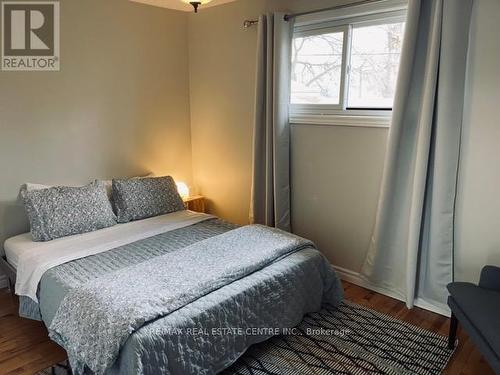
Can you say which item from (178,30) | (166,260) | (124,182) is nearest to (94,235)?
(124,182)

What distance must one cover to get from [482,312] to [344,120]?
1584 millimetres

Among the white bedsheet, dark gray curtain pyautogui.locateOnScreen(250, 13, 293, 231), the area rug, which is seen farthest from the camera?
dark gray curtain pyautogui.locateOnScreen(250, 13, 293, 231)

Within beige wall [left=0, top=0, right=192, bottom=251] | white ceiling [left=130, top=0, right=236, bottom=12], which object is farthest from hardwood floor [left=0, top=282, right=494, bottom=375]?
white ceiling [left=130, top=0, right=236, bottom=12]

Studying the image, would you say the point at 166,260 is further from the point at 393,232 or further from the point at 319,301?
the point at 393,232

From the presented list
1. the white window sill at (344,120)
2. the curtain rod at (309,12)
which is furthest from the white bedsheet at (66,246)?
the curtain rod at (309,12)

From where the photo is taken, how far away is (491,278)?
6.89 feet

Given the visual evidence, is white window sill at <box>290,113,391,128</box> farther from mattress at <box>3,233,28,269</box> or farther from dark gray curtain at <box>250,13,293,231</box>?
mattress at <box>3,233,28,269</box>

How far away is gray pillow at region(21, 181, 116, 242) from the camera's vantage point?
8.61 feet

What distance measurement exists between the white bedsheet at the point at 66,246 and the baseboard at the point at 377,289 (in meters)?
1.25

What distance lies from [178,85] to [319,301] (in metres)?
2.53

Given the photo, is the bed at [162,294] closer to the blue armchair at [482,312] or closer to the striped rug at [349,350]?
the striped rug at [349,350]

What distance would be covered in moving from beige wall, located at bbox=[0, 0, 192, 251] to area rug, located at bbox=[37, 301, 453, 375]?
5.40 ft

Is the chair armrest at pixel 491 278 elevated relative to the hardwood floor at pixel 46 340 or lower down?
elevated

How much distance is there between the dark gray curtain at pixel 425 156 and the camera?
7.50 feet
